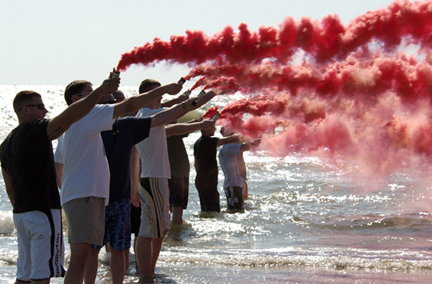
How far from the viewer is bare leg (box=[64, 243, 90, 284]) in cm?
397

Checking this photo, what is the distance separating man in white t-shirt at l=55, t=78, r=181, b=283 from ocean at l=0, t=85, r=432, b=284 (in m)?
1.72

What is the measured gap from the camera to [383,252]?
6.93 metres

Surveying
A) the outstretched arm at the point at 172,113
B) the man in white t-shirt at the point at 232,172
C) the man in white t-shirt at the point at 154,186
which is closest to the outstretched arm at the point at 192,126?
the man in white t-shirt at the point at 154,186

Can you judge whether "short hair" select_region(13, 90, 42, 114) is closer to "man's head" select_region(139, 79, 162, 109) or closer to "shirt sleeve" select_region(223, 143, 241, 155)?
Result: "man's head" select_region(139, 79, 162, 109)

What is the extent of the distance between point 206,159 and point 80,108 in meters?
6.36

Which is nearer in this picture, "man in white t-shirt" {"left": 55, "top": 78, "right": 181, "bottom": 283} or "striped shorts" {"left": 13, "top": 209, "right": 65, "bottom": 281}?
"striped shorts" {"left": 13, "top": 209, "right": 65, "bottom": 281}

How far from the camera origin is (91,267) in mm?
4465

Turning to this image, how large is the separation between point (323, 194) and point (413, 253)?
320 inches

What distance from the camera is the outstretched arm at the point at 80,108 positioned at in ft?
11.2

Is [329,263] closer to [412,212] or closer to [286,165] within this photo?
[412,212]

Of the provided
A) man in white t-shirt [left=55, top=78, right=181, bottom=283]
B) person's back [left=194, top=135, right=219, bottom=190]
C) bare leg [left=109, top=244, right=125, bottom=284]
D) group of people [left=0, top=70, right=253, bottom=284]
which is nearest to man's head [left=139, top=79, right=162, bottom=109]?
group of people [left=0, top=70, right=253, bottom=284]

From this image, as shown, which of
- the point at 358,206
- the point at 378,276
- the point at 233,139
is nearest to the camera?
the point at 378,276

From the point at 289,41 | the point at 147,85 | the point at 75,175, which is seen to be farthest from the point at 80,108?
the point at 289,41

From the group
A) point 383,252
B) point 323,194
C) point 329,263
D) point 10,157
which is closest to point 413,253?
point 383,252
